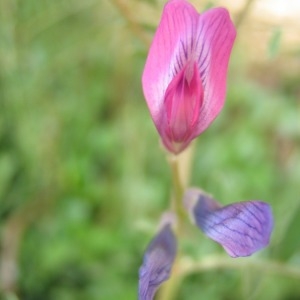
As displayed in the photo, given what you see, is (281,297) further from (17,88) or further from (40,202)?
(17,88)

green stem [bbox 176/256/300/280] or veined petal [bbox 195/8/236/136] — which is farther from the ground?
veined petal [bbox 195/8/236/136]

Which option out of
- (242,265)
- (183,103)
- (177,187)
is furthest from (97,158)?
(183,103)

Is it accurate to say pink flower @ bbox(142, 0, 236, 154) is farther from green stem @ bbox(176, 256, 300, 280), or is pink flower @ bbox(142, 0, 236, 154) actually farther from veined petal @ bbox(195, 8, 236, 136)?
green stem @ bbox(176, 256, 300, 280)

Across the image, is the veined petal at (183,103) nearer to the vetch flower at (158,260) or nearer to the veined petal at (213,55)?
the veined petal at (213,55)

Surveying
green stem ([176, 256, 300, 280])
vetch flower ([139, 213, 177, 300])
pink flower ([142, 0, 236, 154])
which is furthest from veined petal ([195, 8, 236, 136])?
green stem ([176, 256, 300, 280])

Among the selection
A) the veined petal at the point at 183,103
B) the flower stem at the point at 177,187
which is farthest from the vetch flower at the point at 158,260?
the veined petal at the point at 183,103

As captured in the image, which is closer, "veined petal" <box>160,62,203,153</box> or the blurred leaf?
"veined petal" <box>160,62,203,153</box>

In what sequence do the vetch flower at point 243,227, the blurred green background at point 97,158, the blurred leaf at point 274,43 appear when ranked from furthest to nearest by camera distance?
the blurred green background at point 97,158
the blurred leaf at point 274,43
the vetch flower at point 243,227
